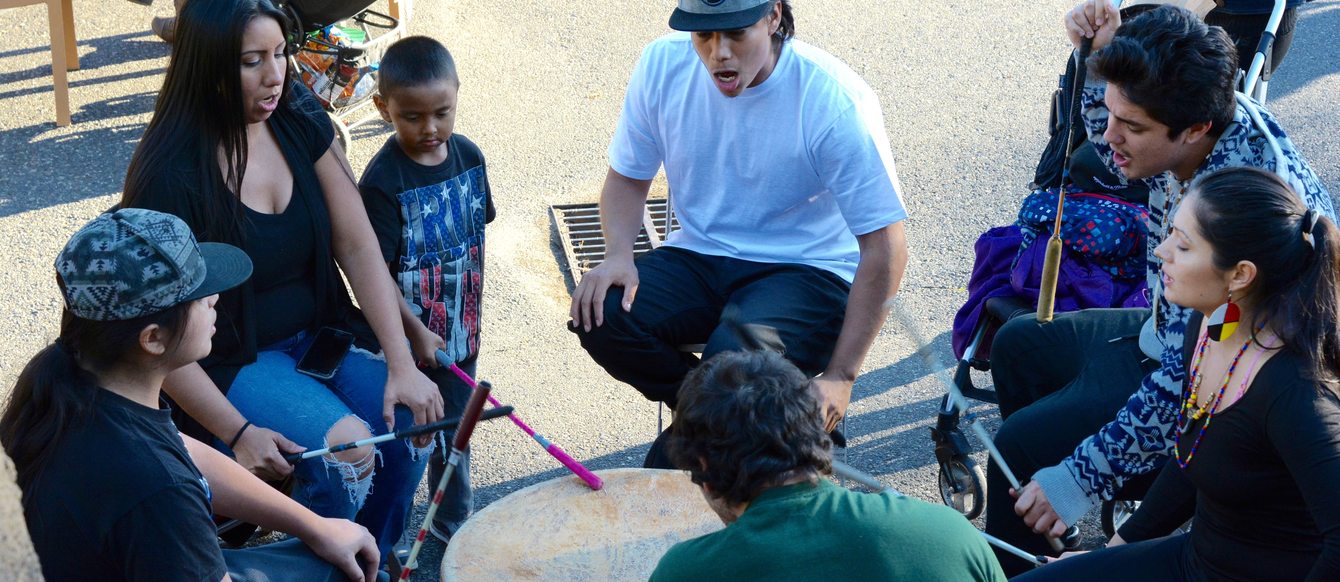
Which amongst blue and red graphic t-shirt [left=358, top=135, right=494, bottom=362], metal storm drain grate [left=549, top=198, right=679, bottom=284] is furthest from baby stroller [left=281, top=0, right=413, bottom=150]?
blue and red graphic t-shirt [left=358, top=135, right=494, bottom=362]

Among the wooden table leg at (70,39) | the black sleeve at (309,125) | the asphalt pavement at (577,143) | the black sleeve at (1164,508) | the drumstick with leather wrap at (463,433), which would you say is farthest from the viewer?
the wooden table leg at (70,39)

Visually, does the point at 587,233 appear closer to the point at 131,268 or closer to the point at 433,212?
the point at 433,212

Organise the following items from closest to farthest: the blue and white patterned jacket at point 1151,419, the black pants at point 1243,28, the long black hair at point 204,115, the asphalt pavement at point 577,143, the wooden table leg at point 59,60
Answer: the blue and white patterned jacket at point 1151,419 < the long black hair at point 204,115 < the asphalt pavement at point 577,143 < the black pants at point 1243,28 < the wooden table leg at point 59,60

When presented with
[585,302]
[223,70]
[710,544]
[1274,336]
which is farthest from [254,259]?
[1274,336]

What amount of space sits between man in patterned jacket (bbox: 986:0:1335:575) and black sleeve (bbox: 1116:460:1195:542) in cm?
11

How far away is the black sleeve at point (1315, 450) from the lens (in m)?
1.99

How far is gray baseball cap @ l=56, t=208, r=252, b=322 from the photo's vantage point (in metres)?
2.08

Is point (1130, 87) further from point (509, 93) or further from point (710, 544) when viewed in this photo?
point (509, 93)

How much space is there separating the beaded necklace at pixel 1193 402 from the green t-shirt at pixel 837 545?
765mm

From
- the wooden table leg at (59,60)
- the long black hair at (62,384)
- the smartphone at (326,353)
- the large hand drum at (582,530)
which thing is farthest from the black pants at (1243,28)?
the wooden table leg at (59,60)

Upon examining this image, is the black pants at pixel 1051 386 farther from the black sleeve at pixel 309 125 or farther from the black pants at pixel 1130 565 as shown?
the black sleeve at pixel 309 125

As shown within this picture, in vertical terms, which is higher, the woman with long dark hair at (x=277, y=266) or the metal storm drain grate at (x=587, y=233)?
the woman with long dark hair at (x=277, y=266)

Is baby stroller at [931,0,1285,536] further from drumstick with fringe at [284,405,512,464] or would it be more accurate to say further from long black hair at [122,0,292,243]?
long black hair at [122,0,292,243]

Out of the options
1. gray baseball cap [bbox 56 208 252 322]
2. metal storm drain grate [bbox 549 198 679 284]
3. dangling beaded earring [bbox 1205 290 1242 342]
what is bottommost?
metal storm drain grate [bbox 549 198 679 284]
